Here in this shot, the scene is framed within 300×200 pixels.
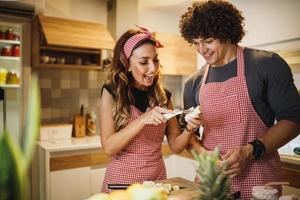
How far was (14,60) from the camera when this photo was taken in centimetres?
293

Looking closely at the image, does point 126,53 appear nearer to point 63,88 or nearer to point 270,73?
point 270,73

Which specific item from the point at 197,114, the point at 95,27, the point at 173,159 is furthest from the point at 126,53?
the point at 173,159

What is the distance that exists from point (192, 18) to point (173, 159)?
7.40ft

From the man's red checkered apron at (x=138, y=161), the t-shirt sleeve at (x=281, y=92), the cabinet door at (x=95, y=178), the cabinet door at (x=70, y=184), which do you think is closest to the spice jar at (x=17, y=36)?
the cabinet door at (x=70, y=184)

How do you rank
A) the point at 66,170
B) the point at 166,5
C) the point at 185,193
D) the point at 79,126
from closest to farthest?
1. the point at 185,193
2. the point at 66,170
3. the point at 79,126
4. the point at 166,5

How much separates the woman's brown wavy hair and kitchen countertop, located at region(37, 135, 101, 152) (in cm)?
138

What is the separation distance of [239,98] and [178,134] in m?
0.35

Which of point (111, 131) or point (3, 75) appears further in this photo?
point (3, 75)

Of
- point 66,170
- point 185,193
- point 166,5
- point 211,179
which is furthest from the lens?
point 166,5

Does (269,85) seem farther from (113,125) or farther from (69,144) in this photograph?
(69,144)

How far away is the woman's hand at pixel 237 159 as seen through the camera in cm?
111

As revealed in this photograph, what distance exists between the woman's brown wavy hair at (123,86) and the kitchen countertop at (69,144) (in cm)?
138

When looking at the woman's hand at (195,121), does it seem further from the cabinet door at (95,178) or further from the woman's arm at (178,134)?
the cabinet door at (95,178)

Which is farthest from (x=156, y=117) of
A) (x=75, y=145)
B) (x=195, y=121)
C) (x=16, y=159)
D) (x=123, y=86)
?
(x=75, y=145)
